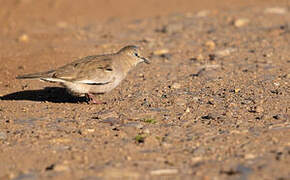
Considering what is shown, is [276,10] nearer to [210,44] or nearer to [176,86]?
[210,44]

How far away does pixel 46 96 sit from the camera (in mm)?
8766

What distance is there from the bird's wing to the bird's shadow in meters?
0.66

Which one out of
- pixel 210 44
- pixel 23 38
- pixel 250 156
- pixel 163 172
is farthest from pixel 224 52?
pixel 163 172

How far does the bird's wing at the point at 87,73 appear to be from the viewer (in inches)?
312

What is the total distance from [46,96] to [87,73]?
43.7 inches

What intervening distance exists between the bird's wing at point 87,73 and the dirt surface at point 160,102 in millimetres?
398

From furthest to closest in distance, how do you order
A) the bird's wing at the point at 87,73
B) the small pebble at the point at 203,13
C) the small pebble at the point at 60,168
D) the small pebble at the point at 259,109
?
1. the small pebble at the point at 203,13
2. the bird's wing at the point at 87,73
3. the small pebble at the point at 259,109
4. the small pebble at the point at 60,168

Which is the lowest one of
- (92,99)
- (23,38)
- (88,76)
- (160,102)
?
(160,102)

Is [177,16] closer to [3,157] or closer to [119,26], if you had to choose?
[119,26]

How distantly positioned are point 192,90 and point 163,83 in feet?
2.34

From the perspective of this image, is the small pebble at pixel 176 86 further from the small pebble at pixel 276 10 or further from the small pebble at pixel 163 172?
the small pebble at pixel 276 10

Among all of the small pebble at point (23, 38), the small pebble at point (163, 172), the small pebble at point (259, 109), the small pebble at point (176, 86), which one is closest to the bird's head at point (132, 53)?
the small pebble at point (176, 86)

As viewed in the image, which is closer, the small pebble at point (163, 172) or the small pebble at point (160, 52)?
the small pebble at point (163, 172)

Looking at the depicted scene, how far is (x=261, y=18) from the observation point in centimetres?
1407
